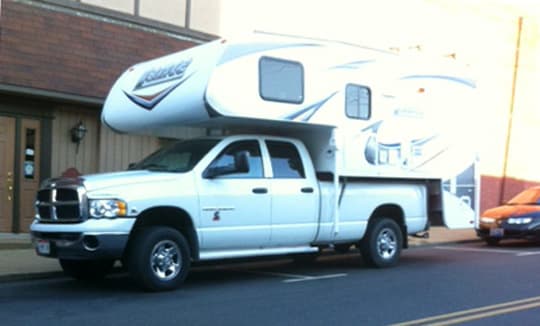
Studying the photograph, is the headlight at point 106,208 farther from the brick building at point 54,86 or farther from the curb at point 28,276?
the brick building at point 54,86

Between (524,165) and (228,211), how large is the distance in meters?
17.4

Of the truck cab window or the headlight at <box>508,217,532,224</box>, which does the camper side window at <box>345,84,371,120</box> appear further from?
the headlight at <box>508,217,532,224</box>

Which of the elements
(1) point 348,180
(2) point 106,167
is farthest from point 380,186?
(2) point 106,167

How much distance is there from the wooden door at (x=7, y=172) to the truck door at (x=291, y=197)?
6090 mm

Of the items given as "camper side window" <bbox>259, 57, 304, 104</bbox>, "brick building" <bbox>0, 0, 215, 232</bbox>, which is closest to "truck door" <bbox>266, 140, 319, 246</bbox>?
"camper side window" <bbox>259, 57, 304, 104</bbox>

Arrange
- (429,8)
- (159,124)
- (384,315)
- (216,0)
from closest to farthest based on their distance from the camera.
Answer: (384,315), (159,124), (216,0), (429,8)

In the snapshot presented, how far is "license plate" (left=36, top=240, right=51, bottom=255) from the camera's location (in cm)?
847

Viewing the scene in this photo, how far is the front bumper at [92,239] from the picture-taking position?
8.13 metres

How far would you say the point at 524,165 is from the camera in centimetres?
2383

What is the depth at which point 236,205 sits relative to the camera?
9234 millimetres

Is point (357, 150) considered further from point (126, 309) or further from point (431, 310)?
point (126, 309)

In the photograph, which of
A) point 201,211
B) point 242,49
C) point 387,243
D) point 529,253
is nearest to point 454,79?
point 387,243

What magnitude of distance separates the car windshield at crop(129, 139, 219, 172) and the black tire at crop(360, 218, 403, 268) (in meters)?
3.22

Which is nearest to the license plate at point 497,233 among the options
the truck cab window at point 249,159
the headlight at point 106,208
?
the truck cab window at point 249,159
